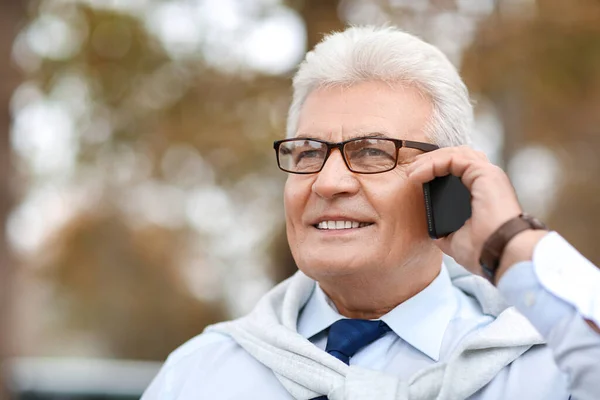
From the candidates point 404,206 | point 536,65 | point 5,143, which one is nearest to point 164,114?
point 5,143

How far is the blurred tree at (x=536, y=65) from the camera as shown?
22.6 ft

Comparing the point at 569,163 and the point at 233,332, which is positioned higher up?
the point at 233,332

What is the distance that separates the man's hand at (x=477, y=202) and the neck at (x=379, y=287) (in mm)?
291

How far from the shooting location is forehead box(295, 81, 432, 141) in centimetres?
232

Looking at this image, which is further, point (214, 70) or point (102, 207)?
point (102, 207)

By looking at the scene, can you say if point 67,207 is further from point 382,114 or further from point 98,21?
Result: point 382,114

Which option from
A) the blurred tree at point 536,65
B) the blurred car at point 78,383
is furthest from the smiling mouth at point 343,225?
the blurred car at point 78,383

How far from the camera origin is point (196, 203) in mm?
9641

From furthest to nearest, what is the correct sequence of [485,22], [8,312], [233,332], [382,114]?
[8,312], [485,22], [233,332], [382,114]

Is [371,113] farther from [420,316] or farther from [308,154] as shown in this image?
[420,316]

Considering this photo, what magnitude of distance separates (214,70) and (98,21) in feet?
3.93

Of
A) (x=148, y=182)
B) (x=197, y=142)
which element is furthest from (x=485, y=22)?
(x=148, y=182)

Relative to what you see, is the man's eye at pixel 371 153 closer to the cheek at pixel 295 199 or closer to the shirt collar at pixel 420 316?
the cheek at pixel 295 199

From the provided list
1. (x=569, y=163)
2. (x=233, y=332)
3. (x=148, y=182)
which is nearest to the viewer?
(x=233, y=332)
